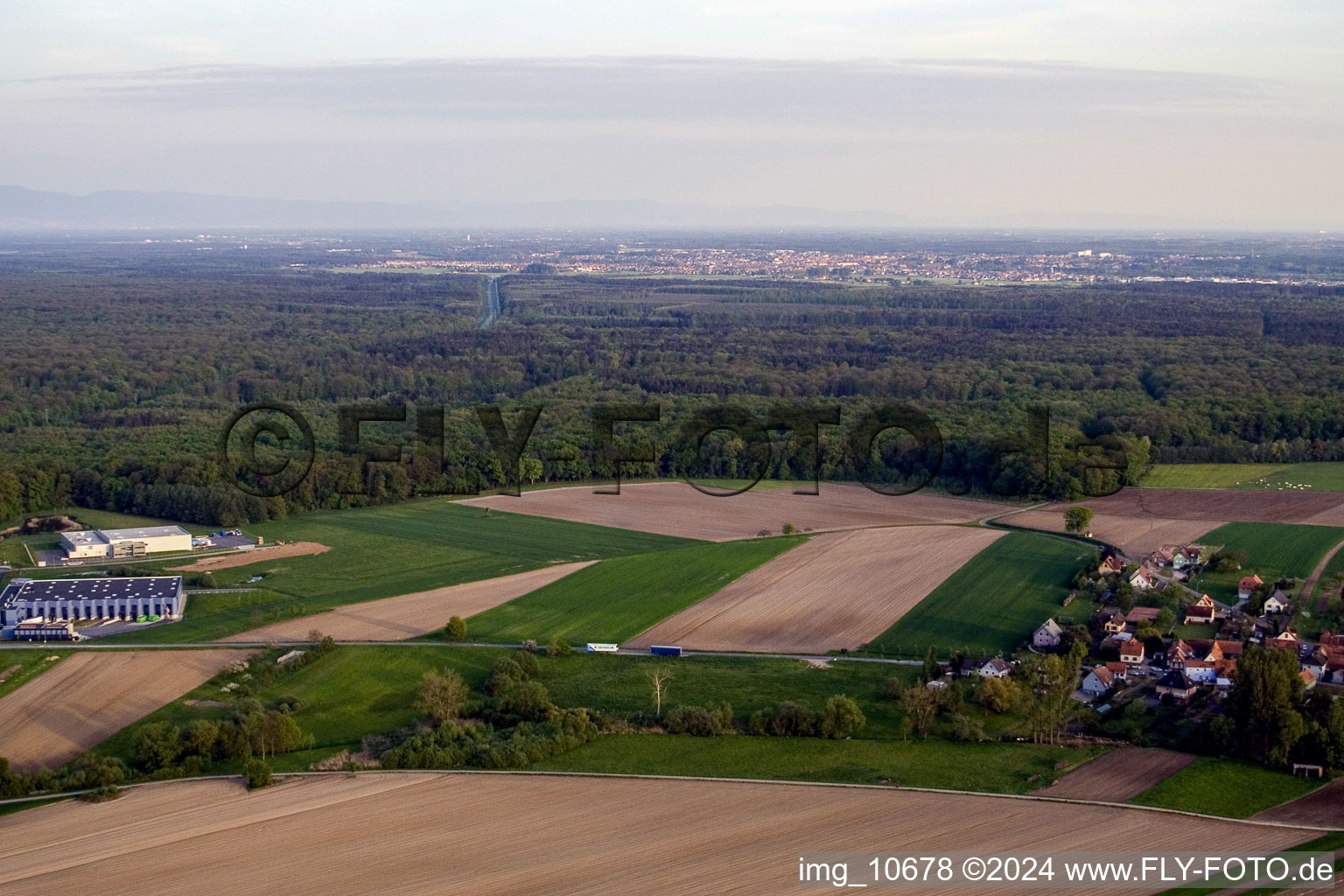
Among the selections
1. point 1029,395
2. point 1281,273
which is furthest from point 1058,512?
point 1281,273

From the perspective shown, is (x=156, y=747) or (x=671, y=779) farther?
(x=156, y=747)

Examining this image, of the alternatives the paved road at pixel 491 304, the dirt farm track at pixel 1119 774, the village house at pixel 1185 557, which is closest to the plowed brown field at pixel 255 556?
the village house at pixel 1185 557

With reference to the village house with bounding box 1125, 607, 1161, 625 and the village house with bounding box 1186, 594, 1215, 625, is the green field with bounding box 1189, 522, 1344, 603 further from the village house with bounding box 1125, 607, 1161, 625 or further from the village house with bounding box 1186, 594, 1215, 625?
the village house with bounding box 1125, 607, 1161, 625

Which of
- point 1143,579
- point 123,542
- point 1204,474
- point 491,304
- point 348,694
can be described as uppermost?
point 491,304

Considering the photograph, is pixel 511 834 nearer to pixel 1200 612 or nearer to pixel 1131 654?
pixel 1131 654

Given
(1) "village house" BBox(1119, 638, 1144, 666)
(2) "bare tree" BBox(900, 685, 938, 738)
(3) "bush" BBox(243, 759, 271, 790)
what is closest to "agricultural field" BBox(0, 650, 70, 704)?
(3) "bush" BBox(243, 759, 271, 790)

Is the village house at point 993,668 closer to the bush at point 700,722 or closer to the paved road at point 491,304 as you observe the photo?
the bush at point 700,722

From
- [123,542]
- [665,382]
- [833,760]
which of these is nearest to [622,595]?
[833,760]
